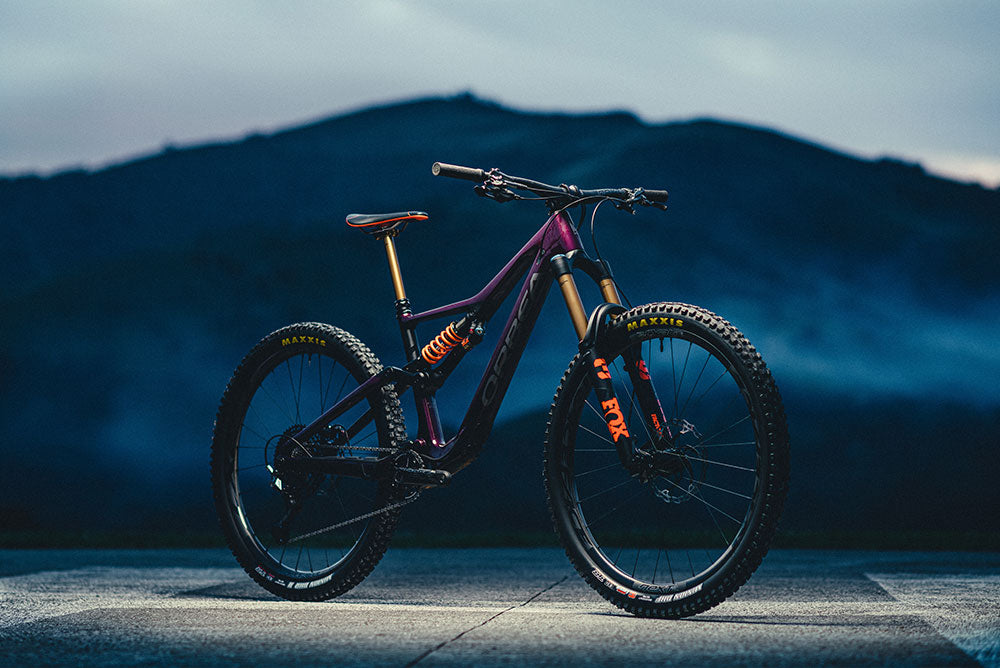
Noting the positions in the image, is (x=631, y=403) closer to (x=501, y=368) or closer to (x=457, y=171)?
(x=501, y=368)

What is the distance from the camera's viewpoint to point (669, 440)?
10.4 feet

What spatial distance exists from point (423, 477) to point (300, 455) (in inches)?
26.3

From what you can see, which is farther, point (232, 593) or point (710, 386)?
point (232, 593)

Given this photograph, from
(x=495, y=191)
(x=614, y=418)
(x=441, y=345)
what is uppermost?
(x=495, y=191)

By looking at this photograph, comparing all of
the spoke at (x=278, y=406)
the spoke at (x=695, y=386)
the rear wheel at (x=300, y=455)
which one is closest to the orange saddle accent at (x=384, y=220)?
the rear wheel at (x=300, y=455)

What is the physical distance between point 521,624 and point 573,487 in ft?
1.60

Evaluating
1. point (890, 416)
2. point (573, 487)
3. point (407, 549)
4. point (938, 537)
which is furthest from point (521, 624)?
point (890, 416)

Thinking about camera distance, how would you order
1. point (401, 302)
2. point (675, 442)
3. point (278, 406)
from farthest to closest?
point (278, 406)
point (401, 302)
point (675, 442)

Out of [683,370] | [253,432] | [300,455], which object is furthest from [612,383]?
[253,432]

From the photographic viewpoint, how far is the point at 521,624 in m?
3.16

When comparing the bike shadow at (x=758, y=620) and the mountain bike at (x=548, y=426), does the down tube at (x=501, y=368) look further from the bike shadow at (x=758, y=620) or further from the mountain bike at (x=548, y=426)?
the bike shadow at (x=758, y=620)

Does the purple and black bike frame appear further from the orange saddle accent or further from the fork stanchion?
the orange saddle accent

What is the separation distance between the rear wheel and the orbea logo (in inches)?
36.4

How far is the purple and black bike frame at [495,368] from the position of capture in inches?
130
